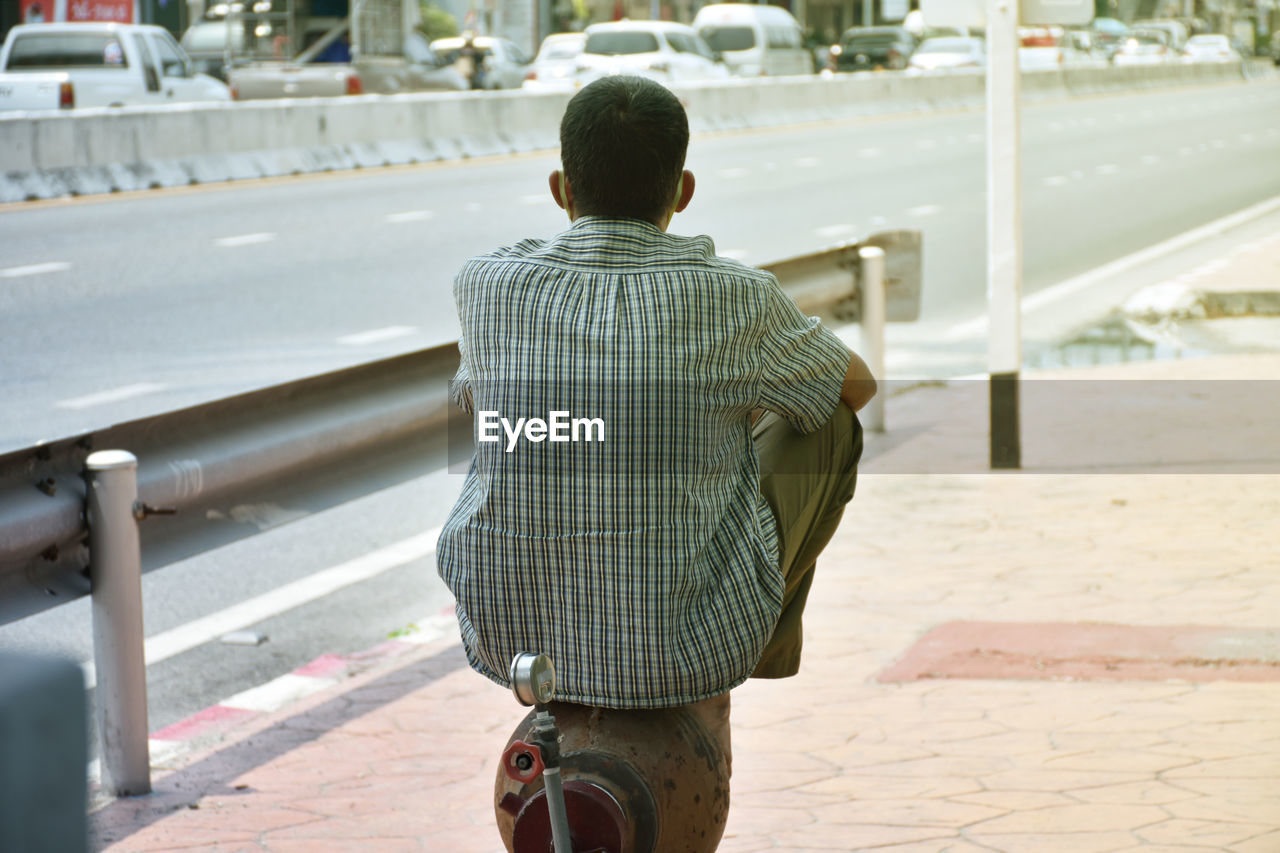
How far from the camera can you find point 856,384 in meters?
2.80

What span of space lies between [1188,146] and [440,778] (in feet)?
86.3

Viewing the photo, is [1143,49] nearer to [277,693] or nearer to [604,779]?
[277,693]

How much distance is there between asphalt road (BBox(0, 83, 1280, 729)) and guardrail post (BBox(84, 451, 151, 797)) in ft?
3.23

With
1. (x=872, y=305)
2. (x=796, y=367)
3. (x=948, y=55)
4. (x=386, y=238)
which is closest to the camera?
(x=796, y=367)

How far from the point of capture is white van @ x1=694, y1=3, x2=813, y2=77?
40.9 metres

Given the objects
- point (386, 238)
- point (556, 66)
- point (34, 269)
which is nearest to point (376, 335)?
point (34, 269)

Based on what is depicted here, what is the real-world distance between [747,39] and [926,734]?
38.4 m

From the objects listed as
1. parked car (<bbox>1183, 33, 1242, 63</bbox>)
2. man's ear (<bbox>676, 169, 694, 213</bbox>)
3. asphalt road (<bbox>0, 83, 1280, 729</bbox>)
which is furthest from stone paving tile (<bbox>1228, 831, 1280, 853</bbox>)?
parked car (<bbox>1183, 33, 1242, 63</bbox>)

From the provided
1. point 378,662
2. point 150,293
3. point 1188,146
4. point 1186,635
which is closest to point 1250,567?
point 1186,635

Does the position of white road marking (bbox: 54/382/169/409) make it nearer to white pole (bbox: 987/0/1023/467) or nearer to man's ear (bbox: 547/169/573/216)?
white pole (bbox: 987/0/1023/467)

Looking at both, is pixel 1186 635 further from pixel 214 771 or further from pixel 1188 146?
pixel 1188 146

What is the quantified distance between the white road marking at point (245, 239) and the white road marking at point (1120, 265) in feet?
20.6

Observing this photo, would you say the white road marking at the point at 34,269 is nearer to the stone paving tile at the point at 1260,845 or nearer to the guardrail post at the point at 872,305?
the guardrail post at the point at 872,305

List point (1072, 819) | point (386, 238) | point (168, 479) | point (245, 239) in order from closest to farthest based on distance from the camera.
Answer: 1. point (1072, 819)
2. point (168, 479)
3. point (245, 239)
4. point (386, 238)
